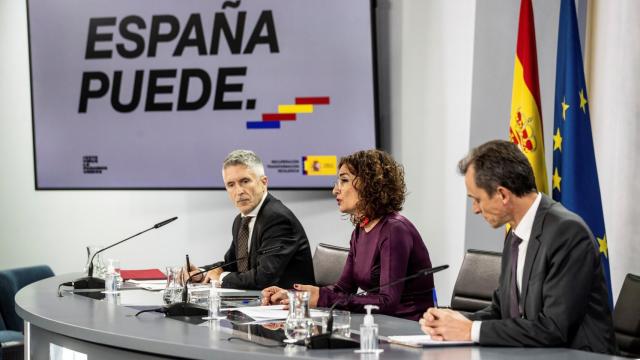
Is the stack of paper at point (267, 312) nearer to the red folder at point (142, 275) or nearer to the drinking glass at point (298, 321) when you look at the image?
the drinking glass at point (298, 321)

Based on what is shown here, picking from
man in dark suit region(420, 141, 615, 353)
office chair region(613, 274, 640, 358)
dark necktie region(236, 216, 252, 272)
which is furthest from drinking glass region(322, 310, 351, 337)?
dark necktie region(236, 216, 252, 272)

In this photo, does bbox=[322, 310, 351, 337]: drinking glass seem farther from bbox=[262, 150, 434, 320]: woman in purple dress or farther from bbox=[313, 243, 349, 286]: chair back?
bbox=[313, 243, 349, 286]: chair back

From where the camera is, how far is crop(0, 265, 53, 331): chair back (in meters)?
4.78

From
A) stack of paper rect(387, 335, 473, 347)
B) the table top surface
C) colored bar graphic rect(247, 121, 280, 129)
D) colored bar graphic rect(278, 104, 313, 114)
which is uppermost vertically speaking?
colored bar graphic rect(278, 104, 313, 114)

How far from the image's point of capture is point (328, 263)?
4293 millimetres

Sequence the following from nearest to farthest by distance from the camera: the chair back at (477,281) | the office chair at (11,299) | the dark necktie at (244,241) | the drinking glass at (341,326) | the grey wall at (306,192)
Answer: the drinking glass at (341,326), the chair back at (477,281), the dark necktie at (244,241), the office chair at (11,299), the grey wall at (306,192)

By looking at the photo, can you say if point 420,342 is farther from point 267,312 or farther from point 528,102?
point 528,102

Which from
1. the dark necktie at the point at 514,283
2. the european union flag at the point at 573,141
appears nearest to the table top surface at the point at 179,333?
the dark necktie at the point at 514,283

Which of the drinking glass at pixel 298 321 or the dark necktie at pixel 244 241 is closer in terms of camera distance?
the drinking glass at pixel 298 321

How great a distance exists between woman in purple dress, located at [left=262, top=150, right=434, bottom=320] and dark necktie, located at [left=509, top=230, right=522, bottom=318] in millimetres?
568

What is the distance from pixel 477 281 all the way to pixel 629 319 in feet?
3.19

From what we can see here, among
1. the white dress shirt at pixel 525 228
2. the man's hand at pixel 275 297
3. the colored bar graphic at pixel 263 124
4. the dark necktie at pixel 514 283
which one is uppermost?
the colored bar graphic at pixel 263 124

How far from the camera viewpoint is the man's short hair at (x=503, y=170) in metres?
2.60

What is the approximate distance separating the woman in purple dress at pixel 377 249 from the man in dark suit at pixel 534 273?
2.04 feet
